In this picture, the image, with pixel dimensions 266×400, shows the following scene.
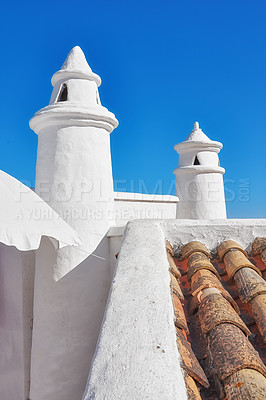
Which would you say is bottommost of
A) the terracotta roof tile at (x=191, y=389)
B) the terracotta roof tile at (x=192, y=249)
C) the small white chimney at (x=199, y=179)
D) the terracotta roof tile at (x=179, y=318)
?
the terracotta roof tile at (x=191, y=389)

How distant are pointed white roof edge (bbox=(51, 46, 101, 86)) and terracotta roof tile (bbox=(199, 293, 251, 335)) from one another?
3.79 metres

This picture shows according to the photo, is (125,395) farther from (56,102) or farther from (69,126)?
(56,102)

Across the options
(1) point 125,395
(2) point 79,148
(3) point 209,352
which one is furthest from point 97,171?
(1) point 125,395

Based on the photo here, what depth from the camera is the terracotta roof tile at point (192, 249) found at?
3.50 metres

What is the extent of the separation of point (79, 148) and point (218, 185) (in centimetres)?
538

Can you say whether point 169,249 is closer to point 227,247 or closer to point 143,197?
point 227,247

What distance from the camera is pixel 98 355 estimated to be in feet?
5.57

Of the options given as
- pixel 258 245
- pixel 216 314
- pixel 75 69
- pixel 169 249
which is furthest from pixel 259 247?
pixel 75 69

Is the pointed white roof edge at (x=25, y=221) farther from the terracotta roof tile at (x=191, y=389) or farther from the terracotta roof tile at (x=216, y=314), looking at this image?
the terracotta roof tile at (x=191, y=389)

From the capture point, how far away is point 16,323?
4.61 meters

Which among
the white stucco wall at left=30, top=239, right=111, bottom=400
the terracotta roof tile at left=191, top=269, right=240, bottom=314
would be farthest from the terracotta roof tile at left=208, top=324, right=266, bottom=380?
the white stucco wall at left=30, top=239, right=111, bottom=400

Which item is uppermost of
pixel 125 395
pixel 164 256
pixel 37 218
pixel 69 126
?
pixel 69 126

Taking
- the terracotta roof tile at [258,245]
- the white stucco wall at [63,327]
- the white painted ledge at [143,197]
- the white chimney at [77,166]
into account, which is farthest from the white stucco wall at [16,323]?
the terracotta roof tile at [258,245]

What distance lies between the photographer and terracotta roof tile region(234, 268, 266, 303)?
2.51m
